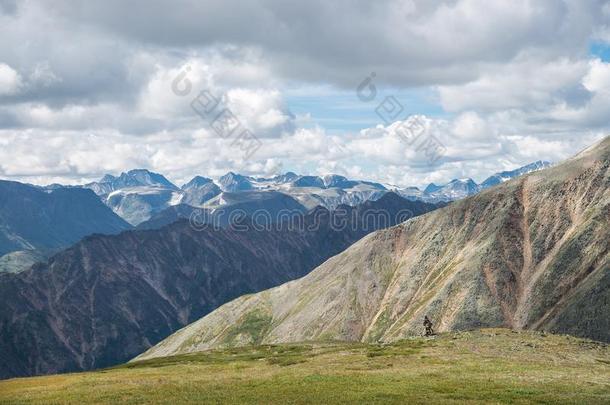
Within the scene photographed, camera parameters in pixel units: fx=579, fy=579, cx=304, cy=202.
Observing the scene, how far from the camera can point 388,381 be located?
2095 inches

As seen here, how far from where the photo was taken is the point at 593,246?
18288cm

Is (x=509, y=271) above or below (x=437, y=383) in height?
below

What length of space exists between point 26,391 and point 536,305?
6327 inches

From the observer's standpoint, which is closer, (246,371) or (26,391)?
(26,391)

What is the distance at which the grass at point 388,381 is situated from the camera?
4612cm

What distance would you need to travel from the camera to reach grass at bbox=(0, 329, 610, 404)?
151 feet

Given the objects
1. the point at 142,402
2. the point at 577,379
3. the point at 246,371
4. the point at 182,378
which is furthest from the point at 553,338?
the point at 142,402

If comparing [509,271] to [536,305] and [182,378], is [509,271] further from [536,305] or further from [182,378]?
[182,378]

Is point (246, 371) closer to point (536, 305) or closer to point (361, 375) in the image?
point (361, 375)

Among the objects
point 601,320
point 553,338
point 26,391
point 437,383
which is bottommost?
point 601,320

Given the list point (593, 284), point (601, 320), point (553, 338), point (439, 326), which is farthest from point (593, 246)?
point (553, 338)

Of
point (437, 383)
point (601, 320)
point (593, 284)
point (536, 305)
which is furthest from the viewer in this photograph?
point (536, 305)

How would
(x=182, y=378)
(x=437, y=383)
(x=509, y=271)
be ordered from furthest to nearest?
1. (x=509, y=271)
2. (x=182, y=378)
3. (x=437, y=383)

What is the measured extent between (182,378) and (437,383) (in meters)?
26.8
